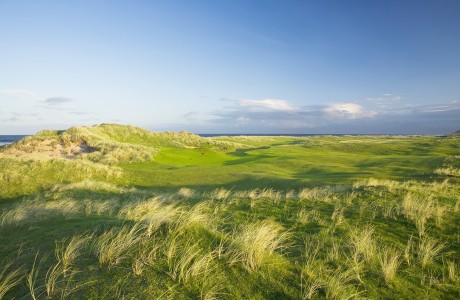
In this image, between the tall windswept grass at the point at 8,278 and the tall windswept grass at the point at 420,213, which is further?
the tall windswept grass at the point at 420,213

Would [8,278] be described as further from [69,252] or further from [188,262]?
[188,262]

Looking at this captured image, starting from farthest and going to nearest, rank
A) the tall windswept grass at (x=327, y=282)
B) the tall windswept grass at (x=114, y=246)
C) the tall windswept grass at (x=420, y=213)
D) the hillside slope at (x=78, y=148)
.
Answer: the hillside slope at (x=78, y=148) < the tall windswept grass at (x=420, y=213) < the tall windswept grass at (x=114, y=246) < the tall windswept grass at (x=327, y=282)

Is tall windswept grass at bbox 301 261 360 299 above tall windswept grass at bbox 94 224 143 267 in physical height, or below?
below

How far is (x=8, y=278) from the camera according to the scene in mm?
4367

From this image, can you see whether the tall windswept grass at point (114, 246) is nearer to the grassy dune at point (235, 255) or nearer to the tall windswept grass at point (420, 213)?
the grassy dune at point (235, 255)

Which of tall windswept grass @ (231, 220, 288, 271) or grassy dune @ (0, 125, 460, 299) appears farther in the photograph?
tall windswept grass @ (231, 220, 288, 271)

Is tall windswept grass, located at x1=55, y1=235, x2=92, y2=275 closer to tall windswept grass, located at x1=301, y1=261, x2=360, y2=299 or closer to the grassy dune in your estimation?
the grassy dune

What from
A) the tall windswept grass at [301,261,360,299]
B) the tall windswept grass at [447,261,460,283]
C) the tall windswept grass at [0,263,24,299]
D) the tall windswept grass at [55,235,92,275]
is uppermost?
the tall windswept grass at [55,235,92,275]

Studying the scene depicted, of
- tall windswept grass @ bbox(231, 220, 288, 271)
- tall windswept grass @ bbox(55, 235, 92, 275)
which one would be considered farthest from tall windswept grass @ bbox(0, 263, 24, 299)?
tall windswept grass @ bbox(231, 220, 288, 271)

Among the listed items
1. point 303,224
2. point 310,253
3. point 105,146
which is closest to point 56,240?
point 310,253

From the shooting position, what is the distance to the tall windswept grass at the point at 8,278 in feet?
13.9

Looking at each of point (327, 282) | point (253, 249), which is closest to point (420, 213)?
point (327, 282)

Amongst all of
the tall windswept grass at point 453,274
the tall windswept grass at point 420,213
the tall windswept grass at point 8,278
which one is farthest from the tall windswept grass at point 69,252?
the tall windswept grass at point 420,213

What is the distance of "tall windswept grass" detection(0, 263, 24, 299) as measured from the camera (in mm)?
4239
